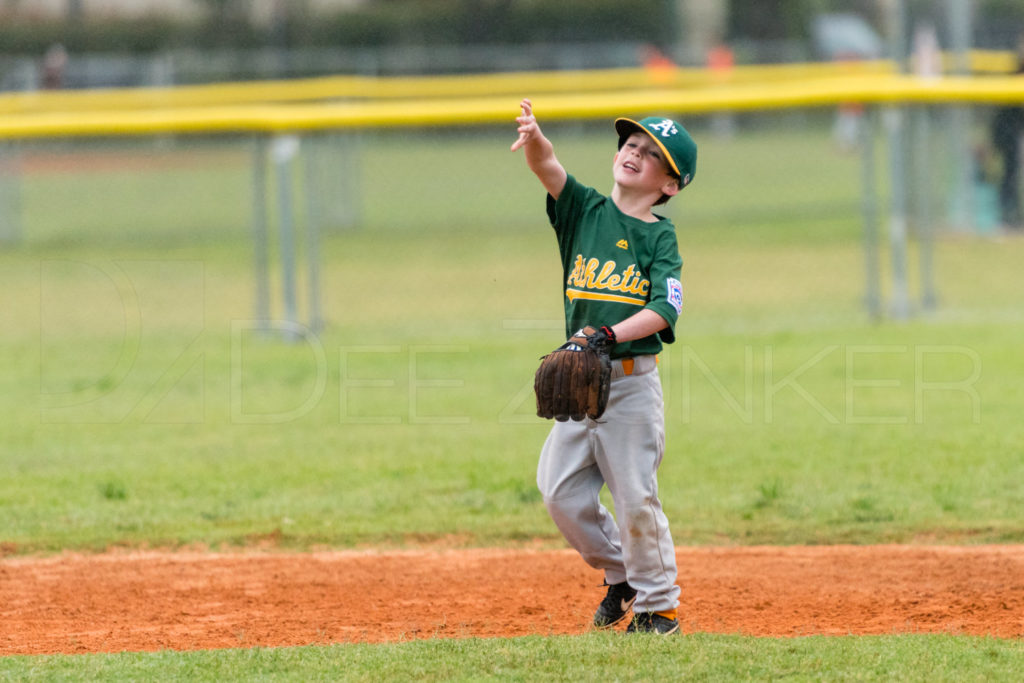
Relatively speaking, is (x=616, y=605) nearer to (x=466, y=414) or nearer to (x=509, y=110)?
(x=466, y=414)

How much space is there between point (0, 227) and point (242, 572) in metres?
12.2

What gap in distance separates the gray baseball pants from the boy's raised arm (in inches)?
25.3

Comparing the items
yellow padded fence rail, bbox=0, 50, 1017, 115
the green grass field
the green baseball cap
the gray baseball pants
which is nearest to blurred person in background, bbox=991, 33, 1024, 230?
the green grass field

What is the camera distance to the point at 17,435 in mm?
7996

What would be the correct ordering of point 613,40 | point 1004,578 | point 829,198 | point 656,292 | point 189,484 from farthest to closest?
point 613,40, point 829,198, point 189,484, point 1004,578, point 656,292

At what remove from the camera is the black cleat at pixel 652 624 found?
167 inches

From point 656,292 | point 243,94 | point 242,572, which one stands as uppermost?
point 243,94

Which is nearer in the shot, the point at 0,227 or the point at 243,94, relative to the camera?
the point at 0,227

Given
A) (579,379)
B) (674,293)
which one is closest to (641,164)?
(674,293)

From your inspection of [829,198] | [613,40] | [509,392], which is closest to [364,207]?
[829,198]

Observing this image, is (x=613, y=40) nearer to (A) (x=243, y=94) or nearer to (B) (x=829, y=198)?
(A) (x=243, y=94)

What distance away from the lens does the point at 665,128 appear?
433 centimetres

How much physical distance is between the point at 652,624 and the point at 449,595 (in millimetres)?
1038

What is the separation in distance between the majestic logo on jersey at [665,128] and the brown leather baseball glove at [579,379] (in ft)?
2.20
